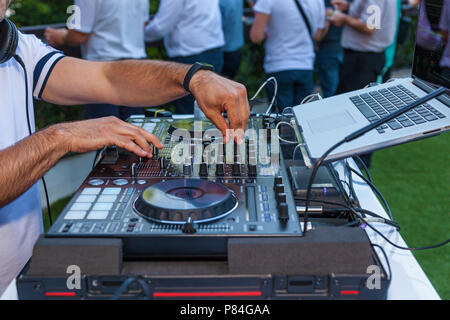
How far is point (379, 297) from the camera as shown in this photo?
837mm

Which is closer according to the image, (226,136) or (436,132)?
(436,132)

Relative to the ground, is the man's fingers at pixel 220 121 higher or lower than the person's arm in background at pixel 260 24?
higher

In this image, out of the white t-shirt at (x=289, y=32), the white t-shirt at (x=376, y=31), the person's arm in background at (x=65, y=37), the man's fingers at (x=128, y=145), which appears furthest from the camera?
the white t-shirt at (x=376, y=31)

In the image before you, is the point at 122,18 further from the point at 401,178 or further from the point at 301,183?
the point at 401,178

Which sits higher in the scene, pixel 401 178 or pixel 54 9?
pixel 54 9

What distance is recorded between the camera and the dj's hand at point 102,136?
3.56 ft

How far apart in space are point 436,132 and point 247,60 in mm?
4457

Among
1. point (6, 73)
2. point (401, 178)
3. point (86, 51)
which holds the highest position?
point (6, 73)

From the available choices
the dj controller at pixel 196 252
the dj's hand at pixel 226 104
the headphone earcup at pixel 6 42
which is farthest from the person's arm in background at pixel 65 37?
the dj controller at pixel 196 252

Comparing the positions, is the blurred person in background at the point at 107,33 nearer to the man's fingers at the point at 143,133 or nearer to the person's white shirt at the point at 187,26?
the person's white shirt at the point at 187,26

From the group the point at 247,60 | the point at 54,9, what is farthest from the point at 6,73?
the point at 247,60

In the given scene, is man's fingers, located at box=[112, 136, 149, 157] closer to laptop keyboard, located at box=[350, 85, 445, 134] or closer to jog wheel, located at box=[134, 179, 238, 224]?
jog wheel, located at box=[134, 179, 238, 224]

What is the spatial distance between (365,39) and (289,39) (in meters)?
0.64

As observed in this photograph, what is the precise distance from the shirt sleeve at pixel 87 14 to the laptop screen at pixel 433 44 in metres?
2.00
